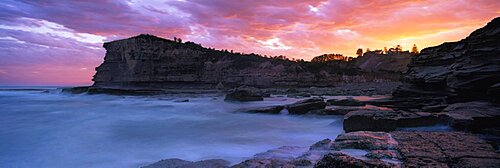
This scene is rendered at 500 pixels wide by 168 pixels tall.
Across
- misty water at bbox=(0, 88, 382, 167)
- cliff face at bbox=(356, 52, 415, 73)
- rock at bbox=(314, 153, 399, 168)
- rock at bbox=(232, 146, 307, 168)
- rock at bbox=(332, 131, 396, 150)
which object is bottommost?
misty water at bbox=(0, 88, 382, 167)

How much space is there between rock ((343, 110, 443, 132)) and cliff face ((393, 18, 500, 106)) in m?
1.66

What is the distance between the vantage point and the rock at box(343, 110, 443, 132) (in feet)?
23.7

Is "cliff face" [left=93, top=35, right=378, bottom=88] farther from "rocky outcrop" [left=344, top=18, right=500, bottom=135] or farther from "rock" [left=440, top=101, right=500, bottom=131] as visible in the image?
"rock" [left=440, top=101, right=500, bottom=131]

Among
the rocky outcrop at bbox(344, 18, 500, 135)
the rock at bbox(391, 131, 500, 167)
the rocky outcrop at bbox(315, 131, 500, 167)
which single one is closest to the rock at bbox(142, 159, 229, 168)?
the rocky outcrop at bbox(315, 131, 500, 167)

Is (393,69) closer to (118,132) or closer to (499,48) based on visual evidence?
(499,48)

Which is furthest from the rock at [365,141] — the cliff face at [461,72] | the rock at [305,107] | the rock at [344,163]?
the rock at [305,107]

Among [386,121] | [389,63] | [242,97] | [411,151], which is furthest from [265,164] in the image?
[389,63]

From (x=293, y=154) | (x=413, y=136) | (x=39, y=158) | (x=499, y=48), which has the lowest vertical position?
(x=39, y=158)

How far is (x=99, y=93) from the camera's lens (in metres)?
35.5

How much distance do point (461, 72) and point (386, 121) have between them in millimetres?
3245

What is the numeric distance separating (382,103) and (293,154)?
977 centimetres

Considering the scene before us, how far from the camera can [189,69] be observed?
40.9 meters

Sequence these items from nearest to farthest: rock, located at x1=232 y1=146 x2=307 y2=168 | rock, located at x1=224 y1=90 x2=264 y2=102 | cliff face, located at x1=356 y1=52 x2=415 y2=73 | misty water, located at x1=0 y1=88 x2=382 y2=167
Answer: rock, located at x1=232 y1=146 x2=307 y2=168, misty water, located at x1=0 y1=88 x2=382 y2=167, rock, located at x1=224 y1=90 x2=264 y2=102, cliff face, located at x1=356 y1=52 x2=415 y2=73

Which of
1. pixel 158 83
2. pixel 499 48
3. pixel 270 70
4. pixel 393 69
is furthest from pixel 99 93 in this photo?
pixel 393 69
